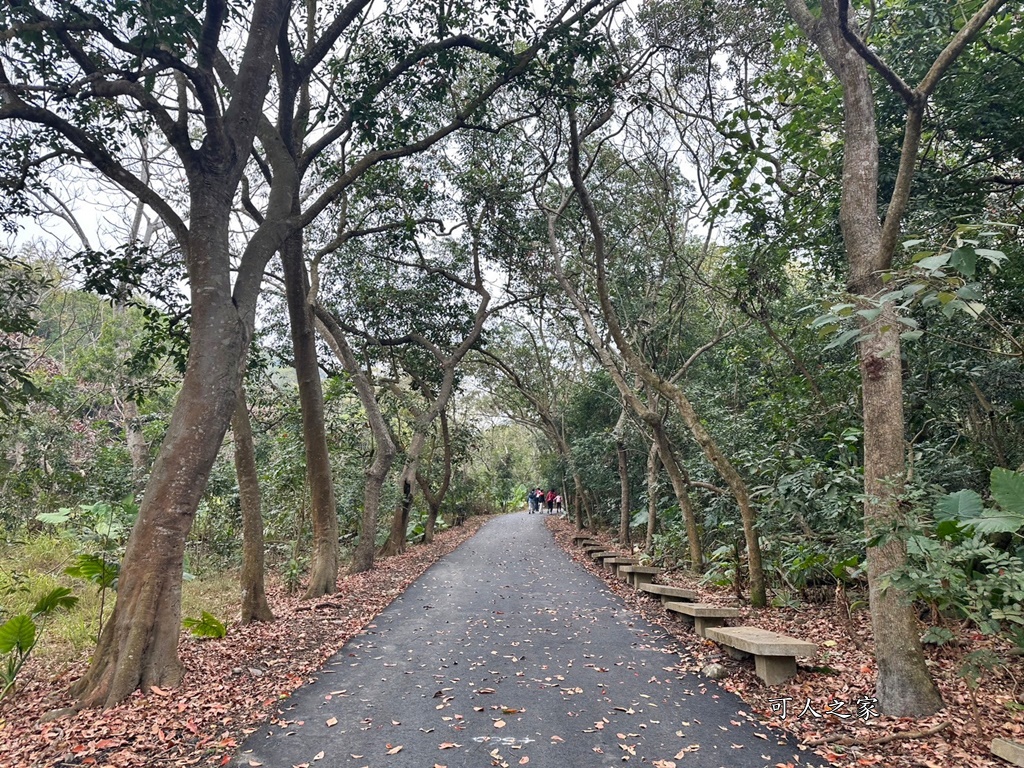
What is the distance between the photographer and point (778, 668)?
4.90m

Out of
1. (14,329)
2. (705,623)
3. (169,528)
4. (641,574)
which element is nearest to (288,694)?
(169,528)

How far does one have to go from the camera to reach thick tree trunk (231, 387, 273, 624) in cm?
750

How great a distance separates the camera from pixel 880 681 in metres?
4.14

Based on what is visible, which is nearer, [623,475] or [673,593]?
[673,593]

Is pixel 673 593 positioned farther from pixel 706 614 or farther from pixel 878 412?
pixel 878 412

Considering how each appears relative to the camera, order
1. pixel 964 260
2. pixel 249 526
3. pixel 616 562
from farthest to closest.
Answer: pixel 616 562 → pixel 249 526 → pixel 964 260

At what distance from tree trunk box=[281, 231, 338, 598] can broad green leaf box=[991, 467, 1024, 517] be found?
7.91m

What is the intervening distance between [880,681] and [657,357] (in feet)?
33.9

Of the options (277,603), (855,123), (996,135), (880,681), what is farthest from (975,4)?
(277,603)

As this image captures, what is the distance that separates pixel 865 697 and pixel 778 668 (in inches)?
27.1

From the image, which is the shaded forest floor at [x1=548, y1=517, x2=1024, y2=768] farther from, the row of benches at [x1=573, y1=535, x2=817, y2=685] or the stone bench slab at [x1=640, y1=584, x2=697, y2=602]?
the stone bench slab at [x1=640, y1=584, x2=697, y2=602]

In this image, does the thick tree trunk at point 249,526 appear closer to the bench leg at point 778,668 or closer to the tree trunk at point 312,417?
the tree trunk at point 312,417

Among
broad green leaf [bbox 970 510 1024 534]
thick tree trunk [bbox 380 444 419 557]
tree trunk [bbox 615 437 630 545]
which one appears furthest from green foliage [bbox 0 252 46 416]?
tree trunk [bbox 615 437 630 545]

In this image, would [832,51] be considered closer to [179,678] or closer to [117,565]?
[179,678]
